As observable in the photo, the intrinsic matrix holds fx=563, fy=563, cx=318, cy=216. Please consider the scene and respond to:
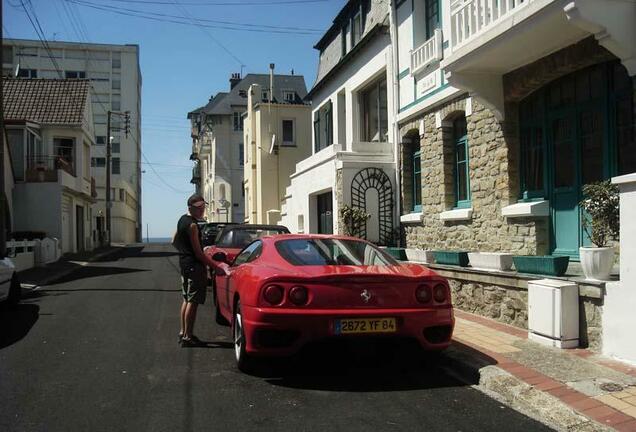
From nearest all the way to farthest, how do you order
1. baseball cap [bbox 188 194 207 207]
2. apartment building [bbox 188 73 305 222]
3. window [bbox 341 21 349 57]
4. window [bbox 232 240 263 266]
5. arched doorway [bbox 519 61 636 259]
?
window [bbox 232 240 263 266] < baseball cap [bbox 188 194 207 207] < arched doorway [bbox 519 61 636 259] < window [bbox 341 21 349 57] < apartment building [bbox 188 73 305 222]

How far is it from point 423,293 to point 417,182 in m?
8.75

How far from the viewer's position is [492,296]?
775cm

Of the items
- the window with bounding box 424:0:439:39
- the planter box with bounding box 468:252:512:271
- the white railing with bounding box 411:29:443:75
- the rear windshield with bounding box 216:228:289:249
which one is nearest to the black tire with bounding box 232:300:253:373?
the planter box with bounding box 468:252:512:271

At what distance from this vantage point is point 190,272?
685 cm

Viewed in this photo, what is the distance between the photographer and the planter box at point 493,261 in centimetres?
773

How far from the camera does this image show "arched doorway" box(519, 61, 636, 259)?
7645 mm

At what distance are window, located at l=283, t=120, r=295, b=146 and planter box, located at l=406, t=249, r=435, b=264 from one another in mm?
22913

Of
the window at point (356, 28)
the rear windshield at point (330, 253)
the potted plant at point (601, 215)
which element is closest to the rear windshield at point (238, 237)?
the rear windshield at point (330, 253)

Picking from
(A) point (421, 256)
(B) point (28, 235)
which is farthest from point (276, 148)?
(A) point (421, 256)

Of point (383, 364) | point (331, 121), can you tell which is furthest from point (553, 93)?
point (331, 121)

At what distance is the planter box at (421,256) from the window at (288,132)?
22.9 metres

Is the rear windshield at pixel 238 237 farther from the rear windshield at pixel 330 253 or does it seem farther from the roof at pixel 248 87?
the roof at pixel 248 87

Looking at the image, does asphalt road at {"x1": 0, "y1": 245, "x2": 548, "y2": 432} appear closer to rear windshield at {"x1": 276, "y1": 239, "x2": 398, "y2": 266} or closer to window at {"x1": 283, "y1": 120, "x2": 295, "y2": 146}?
rear windshield at {"x1": 276, "y1": 239, "x2": 398, "y2": 266}

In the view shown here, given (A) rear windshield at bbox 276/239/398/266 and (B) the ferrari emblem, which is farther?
(A) rear windshield at bbox 276/239/398/266
